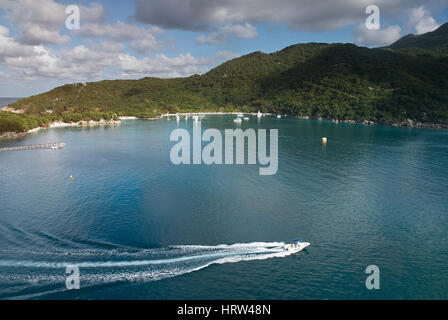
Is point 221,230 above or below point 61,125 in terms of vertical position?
below

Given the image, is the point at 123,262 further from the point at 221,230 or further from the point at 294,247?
the point at 294,247

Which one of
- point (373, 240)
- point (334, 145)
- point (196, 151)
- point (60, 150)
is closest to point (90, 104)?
point (60, 150)

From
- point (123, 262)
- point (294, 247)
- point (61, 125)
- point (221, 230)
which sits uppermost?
point (61, 125)

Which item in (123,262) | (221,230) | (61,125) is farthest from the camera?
(61,125)

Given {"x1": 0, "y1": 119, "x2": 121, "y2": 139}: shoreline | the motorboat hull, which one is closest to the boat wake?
the motorboat hull

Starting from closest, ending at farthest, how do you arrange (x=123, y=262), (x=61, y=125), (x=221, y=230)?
(x=123, y=262) < (x=221, y=230) < (x=61, y=125)

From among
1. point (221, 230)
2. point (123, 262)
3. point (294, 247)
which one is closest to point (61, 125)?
point (221, 230)

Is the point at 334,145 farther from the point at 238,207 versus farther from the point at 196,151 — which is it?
the point at 238,207

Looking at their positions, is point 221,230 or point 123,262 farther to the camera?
point 221,230
